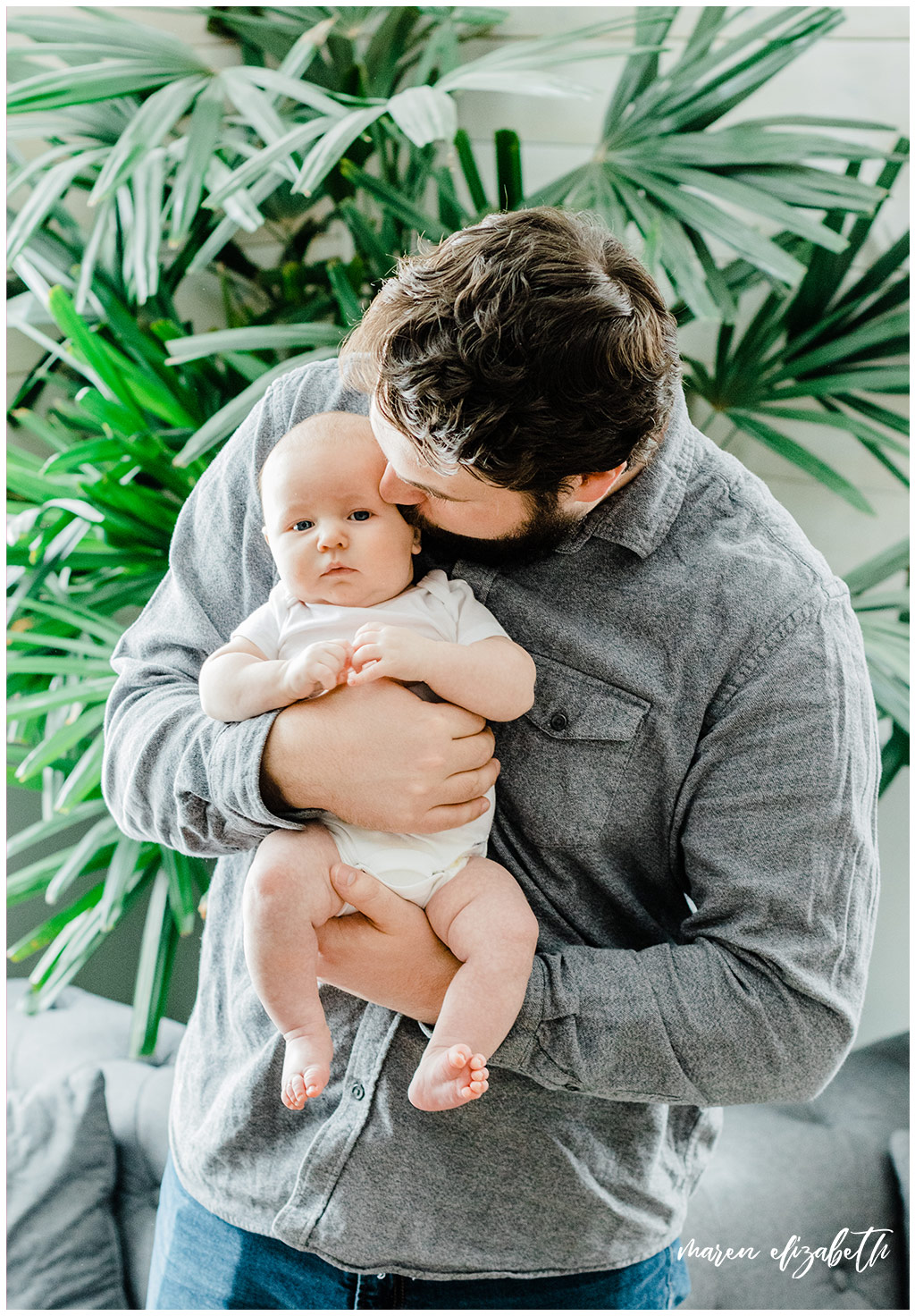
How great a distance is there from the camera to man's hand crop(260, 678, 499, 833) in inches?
35.9

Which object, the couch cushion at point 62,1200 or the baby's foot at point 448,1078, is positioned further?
the couch cushion at point 62,1200

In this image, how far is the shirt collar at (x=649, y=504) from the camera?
0.94 metres

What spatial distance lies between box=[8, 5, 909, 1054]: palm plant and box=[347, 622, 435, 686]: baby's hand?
721 millimetres

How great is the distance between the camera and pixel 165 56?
167cm

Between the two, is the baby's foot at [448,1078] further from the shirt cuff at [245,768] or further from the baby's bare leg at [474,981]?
the shirt cuff at [245,768]

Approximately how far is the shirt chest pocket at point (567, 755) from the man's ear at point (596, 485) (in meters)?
0.17

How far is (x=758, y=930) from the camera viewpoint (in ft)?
2.89

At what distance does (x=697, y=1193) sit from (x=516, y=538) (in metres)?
1.56

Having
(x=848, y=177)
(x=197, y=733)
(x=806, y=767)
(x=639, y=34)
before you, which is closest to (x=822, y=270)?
(x=848, y=177)

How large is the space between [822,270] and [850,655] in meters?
1.14

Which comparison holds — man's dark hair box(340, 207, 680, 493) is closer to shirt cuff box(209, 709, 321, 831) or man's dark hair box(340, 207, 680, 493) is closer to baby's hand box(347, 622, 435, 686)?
baby's hand box(347, 622, 435, 686)

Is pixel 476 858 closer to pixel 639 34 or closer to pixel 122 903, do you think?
pixel 122 903

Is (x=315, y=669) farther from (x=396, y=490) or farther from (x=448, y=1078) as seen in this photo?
(x=448, y=1078)

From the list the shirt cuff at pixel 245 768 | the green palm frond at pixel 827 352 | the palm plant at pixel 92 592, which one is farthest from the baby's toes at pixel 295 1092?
the green palm frond at pixel 827 352
